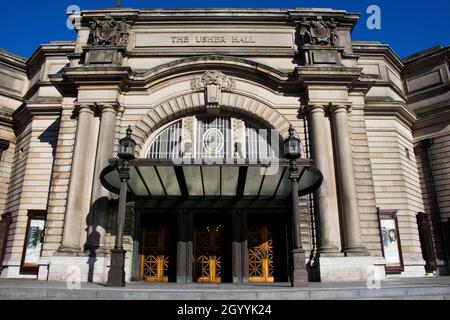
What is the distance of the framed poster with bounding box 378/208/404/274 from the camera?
16734 millimetres

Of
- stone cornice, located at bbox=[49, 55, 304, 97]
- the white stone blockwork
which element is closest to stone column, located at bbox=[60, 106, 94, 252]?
stone cornice, located at bbox=[49, 55, 304, 97]

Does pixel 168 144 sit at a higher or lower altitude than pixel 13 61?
lower

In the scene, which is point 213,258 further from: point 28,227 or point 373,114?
point 373,114

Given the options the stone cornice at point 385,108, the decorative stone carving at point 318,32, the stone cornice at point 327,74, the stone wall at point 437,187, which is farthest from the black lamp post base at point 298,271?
the stone wall at point 437,187

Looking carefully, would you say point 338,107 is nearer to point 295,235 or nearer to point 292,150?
point 292,150

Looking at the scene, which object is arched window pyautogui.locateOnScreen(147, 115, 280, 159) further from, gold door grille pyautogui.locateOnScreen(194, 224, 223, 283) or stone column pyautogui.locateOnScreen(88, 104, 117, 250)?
Answer: gold door grille pyautogui.locateOnScreen(194, 224, 223, 283)

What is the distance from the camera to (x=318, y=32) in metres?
17.9

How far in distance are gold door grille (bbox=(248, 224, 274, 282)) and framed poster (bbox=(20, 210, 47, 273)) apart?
31.8 feet

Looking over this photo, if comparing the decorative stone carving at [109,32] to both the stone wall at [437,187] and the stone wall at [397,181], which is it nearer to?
the stone wall at [397,181]

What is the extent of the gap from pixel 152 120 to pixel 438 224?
16.8m

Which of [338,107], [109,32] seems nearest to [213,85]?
[338,107]

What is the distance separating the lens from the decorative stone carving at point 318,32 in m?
17.8

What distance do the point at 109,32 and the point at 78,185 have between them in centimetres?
787
